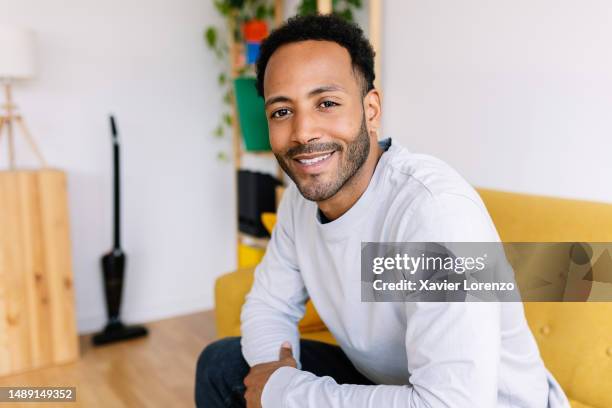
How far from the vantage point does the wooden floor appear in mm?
2158

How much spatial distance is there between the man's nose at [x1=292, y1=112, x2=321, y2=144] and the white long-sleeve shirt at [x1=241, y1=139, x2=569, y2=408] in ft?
0.50

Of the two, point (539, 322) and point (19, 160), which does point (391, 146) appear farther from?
point (19, 160)

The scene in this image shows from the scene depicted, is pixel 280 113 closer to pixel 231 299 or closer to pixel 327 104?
pixel 327 104

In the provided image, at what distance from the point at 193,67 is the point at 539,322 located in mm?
2394

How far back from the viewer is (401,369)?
3.67ft

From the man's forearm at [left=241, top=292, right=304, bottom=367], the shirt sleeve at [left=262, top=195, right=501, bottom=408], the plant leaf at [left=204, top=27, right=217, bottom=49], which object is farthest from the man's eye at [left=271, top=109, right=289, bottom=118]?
the plant leaf at [left=204, top=27, right=217, bottom=49]

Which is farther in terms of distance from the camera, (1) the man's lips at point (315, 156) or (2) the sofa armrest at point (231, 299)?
(2) the sofa armrest at point (231, 299)

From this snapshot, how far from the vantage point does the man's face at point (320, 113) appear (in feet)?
3.64

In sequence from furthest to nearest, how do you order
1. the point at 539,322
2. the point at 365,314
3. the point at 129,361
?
the point at 129,361 < the point at 539,322 < the point at 365,314

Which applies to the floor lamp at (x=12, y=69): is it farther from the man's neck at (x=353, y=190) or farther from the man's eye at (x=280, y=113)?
the man's neck at (x=353, y=190)

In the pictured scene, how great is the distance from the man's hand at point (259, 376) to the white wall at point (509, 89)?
3.40ft

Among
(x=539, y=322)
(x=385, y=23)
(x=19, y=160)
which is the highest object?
(x=385, y=23)

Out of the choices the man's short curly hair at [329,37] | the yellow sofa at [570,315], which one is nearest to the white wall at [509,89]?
the yellow sofa at [570,315]

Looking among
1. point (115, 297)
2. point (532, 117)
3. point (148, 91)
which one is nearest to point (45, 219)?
point (115, 297)
